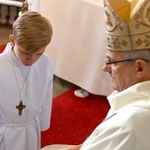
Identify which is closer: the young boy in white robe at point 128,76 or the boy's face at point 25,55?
the young boy in white robe at point 128,76

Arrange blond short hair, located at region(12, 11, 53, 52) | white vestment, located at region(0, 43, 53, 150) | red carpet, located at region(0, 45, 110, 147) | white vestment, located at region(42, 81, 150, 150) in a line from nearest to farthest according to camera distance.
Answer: white vestment, located at region(42, 81, 150, 150), blond short hair, located at region(12, 11, 53, 52), white vestment, located at region(0, 43, 53, 150), red carpet, located at region(0, 45, 110, 147)

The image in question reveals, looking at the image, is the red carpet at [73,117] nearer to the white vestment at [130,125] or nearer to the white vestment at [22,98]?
the white vestment at [22,98]

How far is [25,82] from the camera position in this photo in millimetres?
1501

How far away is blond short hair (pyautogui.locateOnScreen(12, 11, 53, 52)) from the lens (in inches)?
51.1

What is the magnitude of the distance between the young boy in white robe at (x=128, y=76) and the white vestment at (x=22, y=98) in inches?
24.8

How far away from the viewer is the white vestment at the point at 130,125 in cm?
81

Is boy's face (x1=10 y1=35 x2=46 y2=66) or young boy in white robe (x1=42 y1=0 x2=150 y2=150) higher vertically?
young boy in white robe (x1=42 y1=0 x2=150 y2=150)

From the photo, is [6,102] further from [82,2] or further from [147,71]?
[82,2]

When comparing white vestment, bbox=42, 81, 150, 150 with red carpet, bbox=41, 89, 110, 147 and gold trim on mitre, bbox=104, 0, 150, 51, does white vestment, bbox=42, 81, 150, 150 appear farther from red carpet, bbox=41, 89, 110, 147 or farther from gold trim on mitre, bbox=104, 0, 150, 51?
red carpet, bbox=41, 89, 110, 147

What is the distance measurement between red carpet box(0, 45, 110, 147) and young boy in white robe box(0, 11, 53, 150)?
0.62 metres

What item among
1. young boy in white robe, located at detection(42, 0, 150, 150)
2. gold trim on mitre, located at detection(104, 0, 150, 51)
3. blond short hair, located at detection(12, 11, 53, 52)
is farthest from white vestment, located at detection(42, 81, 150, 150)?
blond short hair, located at detection(12, 11, 53, 52)

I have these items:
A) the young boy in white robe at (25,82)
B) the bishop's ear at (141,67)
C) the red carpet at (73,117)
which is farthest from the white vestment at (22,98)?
the bishop's ear at (141,67)

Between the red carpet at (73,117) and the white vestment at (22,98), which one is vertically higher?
the white vestment at (22,98)

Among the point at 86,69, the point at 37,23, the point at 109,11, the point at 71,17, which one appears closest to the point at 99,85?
the point at 86,69
